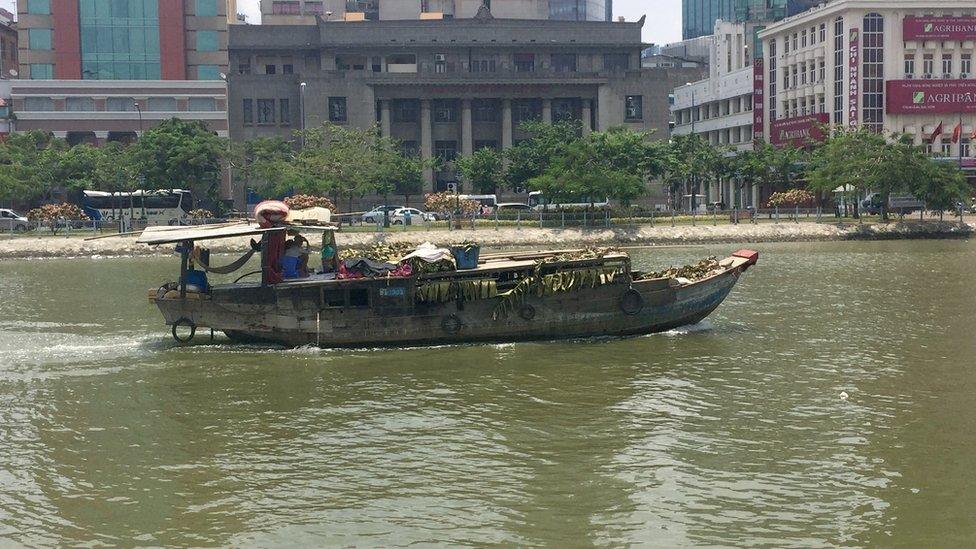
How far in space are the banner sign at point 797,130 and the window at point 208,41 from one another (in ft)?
220

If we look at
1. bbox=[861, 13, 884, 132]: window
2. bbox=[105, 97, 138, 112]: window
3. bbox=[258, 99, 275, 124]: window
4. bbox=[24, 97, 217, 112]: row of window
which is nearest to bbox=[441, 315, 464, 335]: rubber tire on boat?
bbox=[861, 13, 884, 132]: window

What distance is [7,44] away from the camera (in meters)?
145

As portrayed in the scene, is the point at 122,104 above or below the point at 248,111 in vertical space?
above

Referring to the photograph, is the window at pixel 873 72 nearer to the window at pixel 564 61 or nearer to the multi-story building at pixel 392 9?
the window at pixel 564 61

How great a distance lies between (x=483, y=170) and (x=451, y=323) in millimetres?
73401

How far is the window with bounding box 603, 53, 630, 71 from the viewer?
388 feet

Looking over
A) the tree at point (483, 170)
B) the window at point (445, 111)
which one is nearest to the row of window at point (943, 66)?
the tree at point (483, 170)

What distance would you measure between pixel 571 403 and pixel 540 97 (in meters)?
94.1

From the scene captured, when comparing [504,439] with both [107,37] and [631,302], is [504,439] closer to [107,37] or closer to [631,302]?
[631,302]

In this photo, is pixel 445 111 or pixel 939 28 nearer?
pixel 939 28

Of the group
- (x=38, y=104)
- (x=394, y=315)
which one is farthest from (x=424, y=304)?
(x=38, y=104)

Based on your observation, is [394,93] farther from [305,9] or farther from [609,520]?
[609,520]

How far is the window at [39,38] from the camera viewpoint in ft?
406

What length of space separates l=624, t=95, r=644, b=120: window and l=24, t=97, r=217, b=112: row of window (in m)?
48.0
